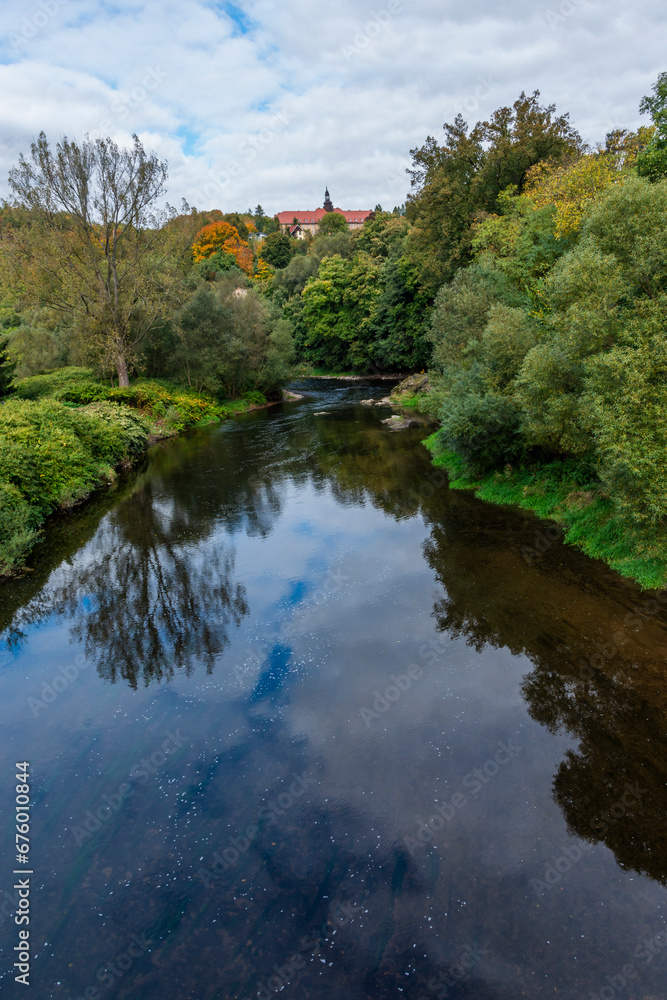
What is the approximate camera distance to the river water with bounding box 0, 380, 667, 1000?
6793 mm

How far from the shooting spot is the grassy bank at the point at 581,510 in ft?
46.0

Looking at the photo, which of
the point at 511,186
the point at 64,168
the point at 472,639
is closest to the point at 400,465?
the point at 472,639

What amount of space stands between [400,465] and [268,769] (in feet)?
65.8

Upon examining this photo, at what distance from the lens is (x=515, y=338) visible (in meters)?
19.8

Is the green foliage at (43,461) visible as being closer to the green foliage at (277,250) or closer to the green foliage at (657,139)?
the green foliage at (657,139)

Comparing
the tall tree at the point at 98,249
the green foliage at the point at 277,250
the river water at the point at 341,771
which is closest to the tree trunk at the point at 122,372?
the tall tree at the point at 98,249

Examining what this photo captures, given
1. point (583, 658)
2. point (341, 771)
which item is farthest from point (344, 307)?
point (341, 771)

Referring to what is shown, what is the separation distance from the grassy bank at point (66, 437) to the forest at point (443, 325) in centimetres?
11

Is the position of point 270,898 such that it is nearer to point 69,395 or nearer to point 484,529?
point 484,529

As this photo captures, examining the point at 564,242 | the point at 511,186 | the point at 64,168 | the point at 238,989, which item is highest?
the point at 64,168

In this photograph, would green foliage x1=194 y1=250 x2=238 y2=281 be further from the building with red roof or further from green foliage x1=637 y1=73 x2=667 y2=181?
the building with red roof

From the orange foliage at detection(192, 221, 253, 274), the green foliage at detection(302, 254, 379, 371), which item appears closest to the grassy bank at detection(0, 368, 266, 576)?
the green foliage at detection(302, 254, 379, 371)

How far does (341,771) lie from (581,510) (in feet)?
39.8

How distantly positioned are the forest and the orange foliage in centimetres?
2310
